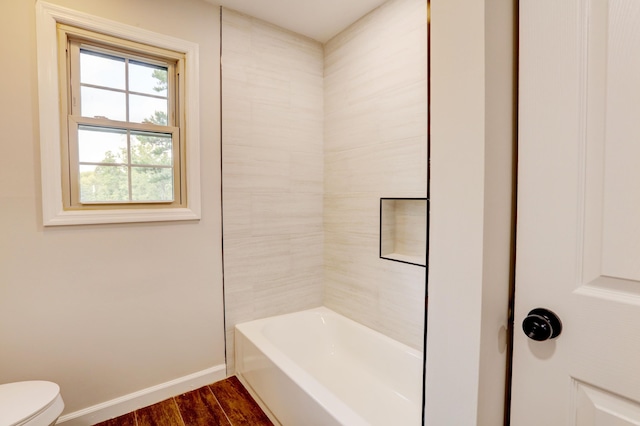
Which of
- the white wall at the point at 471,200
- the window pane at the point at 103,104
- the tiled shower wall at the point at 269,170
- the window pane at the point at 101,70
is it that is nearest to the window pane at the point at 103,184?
the window pane at the point at 103,104

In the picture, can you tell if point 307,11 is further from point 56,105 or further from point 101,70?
point 56,105

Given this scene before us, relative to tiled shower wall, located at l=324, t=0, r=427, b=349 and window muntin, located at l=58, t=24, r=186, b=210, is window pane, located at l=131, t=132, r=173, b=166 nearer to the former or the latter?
window muntin, located at l=58, t=24, r=186, b=210

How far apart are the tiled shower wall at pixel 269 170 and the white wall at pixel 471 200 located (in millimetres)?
1691

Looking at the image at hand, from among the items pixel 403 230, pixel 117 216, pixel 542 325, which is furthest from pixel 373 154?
pixel 117 216

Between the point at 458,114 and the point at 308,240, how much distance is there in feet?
6.42

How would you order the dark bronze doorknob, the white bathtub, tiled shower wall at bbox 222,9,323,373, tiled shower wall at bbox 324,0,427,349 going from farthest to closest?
1. tiled shower wall at bbox 222,9,323,373
2. tiled shower wall at bbox 324,0,427,349
3. the white bathtub
4. the dark bronze doorknob

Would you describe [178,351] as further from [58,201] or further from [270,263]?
[58,201]

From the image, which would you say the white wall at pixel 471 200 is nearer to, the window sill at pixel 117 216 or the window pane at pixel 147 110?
the window sill at pixel 117 216

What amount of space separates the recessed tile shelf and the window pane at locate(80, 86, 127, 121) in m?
1.80

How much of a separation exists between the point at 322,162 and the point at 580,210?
210 cm

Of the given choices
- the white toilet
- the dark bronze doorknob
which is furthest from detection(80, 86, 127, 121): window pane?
the dark bronze doorknob

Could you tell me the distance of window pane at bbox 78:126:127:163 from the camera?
1.82 m

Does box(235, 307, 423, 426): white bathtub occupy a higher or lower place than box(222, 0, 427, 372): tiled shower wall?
lower

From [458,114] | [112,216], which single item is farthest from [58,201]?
[458,114]
